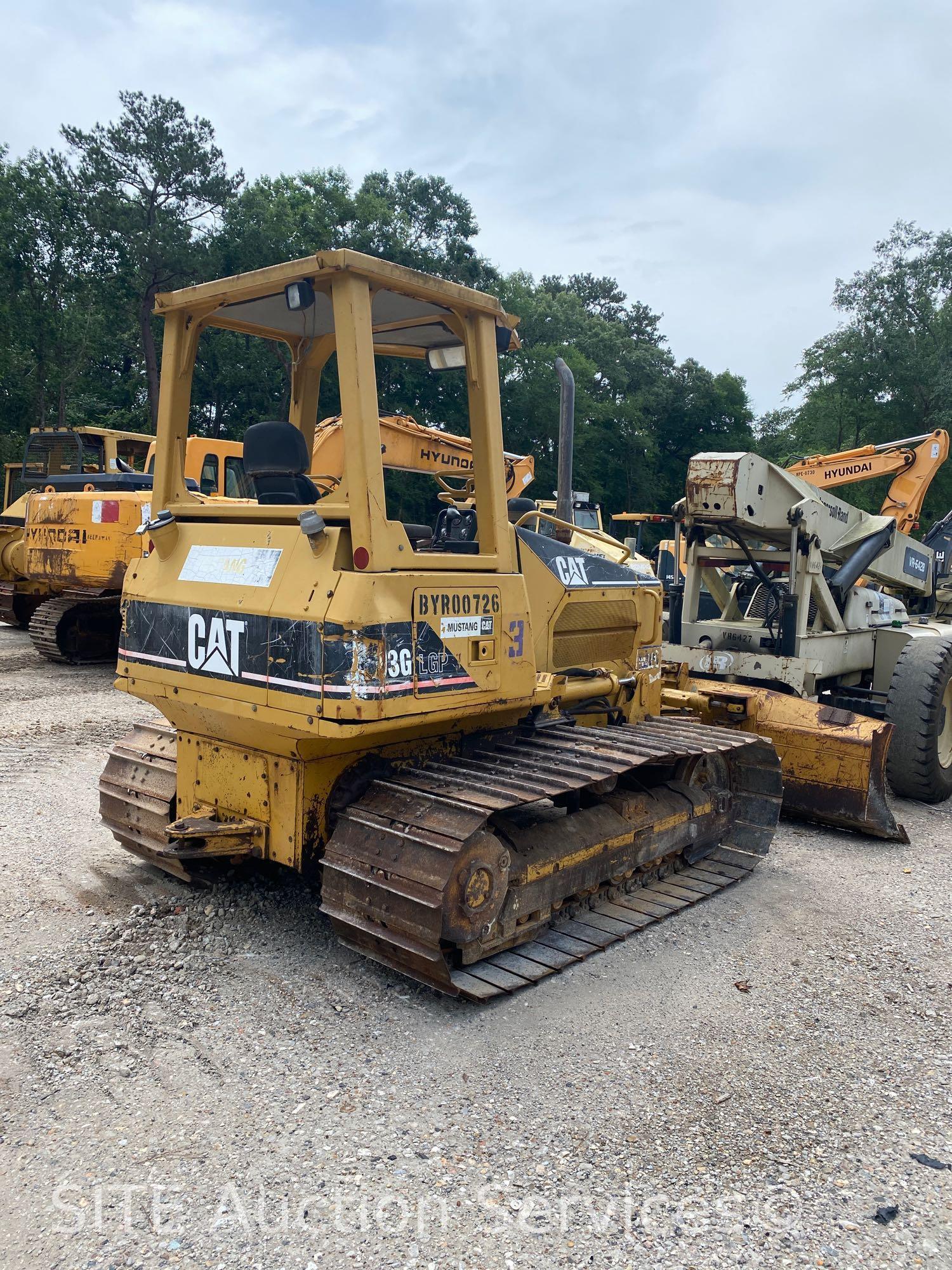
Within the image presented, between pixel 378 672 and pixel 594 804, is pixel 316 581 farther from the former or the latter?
pixel 594 804

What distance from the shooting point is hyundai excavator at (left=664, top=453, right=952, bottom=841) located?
19.8 ft

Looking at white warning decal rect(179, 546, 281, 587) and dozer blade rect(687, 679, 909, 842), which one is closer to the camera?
white warning decal rect(179, 546, 281, 587)

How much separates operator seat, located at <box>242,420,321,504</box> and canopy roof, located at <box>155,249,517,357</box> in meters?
0.51

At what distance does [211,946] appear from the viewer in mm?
3988

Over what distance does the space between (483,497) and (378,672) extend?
40.5 inches

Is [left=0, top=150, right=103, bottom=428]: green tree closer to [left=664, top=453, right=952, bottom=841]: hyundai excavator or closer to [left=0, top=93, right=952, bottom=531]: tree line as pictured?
[left=0, top=93, right=952, bottom=531]: tree line

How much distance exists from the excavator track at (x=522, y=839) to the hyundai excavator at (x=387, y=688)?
0.04 feet

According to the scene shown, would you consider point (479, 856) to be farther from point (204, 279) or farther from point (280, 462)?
point (204, 279)

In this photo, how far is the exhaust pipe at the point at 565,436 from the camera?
167 inches

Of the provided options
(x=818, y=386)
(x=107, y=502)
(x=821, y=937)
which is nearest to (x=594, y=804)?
(x=821, y=937)

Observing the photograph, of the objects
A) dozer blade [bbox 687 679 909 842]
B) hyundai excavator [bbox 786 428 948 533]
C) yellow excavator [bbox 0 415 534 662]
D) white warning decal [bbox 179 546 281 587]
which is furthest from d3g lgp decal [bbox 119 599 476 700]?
hyundai excavator [bbox 786 428 948 533]

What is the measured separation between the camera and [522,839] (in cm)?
396

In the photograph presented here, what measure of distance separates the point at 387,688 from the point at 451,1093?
1353 millimetres

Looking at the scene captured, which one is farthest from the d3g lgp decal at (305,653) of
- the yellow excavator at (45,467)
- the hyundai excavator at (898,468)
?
the yellow excavator at (45,467)
